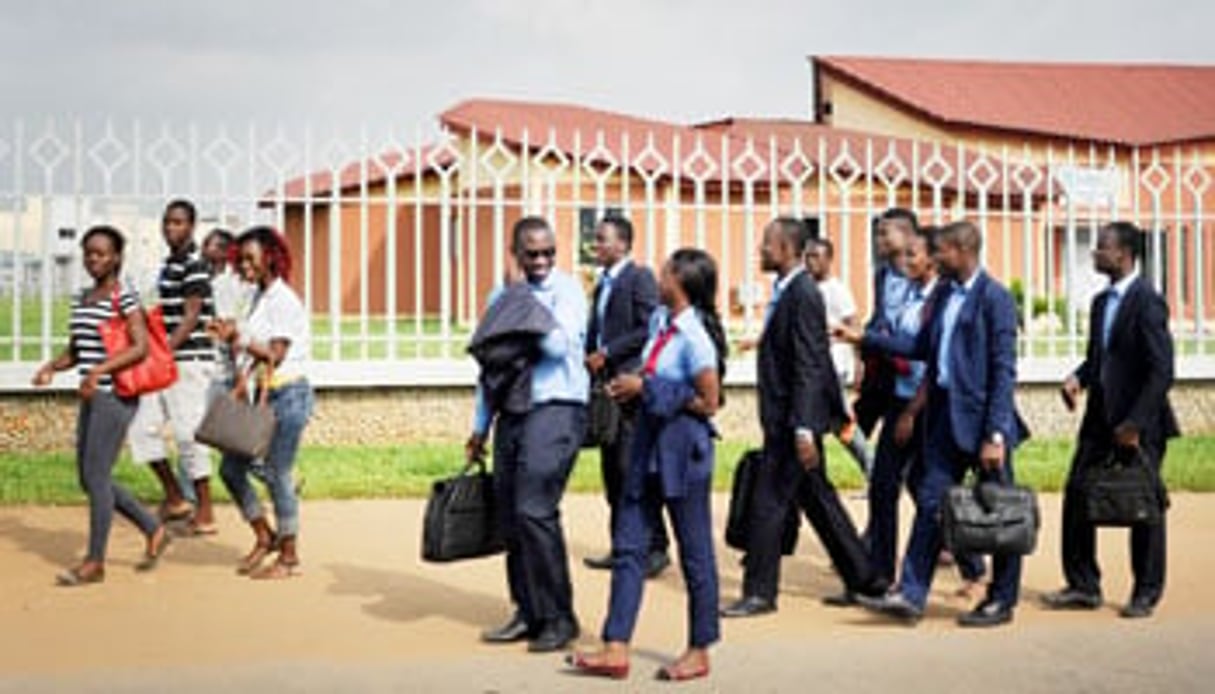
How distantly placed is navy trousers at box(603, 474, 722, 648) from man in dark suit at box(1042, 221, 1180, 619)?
209cm

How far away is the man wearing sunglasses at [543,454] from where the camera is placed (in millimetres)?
6258

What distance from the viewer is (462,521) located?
6477mm

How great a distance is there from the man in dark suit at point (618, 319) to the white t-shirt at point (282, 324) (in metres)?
1.34

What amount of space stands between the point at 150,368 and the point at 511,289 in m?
2.27

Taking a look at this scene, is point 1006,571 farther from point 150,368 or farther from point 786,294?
point 150,368

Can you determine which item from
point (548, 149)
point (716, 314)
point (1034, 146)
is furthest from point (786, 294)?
point (1034, 146)

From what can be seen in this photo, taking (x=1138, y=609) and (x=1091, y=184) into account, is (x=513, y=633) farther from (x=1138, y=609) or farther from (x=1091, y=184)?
(x=1091, y=184)

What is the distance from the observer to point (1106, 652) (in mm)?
6203

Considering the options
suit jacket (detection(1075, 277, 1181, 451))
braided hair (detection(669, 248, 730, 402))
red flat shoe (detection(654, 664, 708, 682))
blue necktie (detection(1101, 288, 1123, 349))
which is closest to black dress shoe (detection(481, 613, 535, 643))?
red flat shoe (detection(654, 664, 708, 682))

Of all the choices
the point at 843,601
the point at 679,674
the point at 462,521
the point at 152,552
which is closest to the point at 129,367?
the point at 152,552

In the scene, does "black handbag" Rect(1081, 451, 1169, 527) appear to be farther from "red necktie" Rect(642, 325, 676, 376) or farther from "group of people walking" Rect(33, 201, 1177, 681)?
"red necktie" Rect(642, 325, 676, 376)

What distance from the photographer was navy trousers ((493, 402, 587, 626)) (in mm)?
6250

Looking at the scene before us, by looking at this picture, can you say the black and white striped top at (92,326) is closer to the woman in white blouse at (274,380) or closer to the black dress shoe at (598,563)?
the woman in white blouse at (274,380)

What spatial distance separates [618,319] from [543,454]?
77.2 inches
